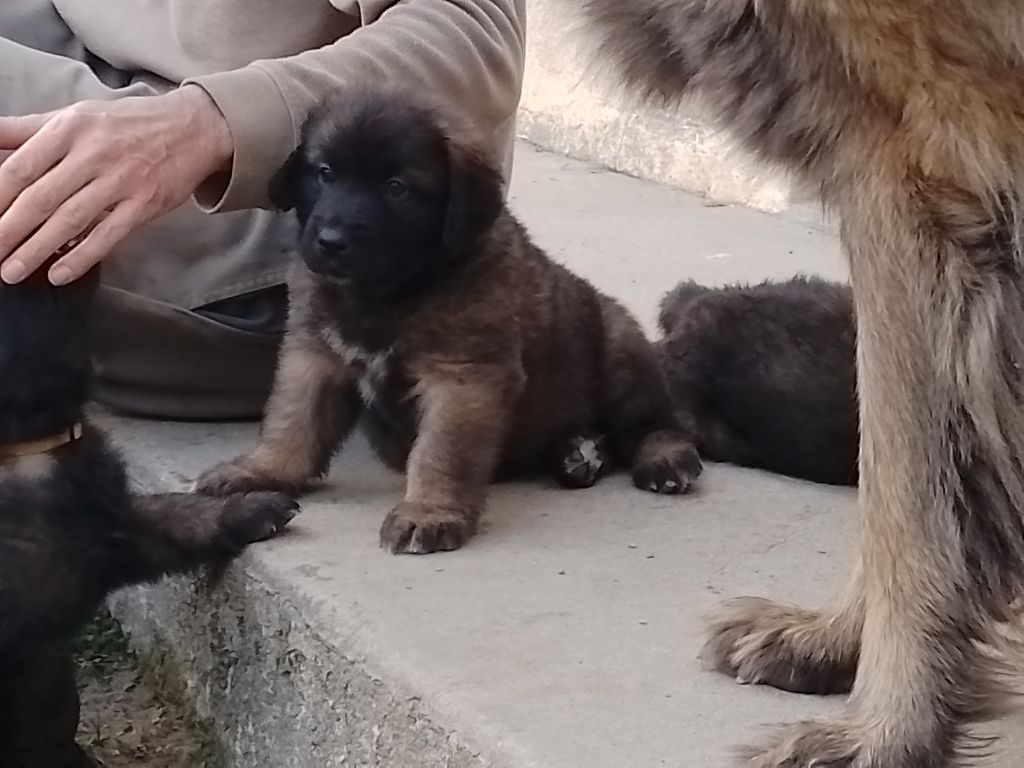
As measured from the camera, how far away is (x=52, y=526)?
78.5 inches

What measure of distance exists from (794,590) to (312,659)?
684 mm

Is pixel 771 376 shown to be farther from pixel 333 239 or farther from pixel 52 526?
pixel 52 526

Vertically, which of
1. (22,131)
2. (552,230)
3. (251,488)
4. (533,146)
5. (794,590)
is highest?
(22,131)

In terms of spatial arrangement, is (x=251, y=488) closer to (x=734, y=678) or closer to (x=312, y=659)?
(x=312, y=659)

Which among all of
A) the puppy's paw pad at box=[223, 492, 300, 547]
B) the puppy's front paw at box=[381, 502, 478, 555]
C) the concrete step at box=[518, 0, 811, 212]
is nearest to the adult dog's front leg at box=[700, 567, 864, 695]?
the puppy's front paw at box=[381, 502, 478, 555]

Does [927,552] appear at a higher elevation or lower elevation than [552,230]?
higher

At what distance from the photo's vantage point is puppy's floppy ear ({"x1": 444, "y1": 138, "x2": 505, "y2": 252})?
223 centimetres

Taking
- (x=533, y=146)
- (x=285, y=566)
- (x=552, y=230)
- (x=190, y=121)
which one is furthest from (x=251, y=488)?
(x=533, y=146)

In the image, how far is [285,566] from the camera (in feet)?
6.88

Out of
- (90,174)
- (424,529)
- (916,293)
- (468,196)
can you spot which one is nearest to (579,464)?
(424,529)

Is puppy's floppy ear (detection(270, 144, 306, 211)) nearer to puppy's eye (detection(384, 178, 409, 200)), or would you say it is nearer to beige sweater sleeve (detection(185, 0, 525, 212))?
beige sweater sleeve (detection(185, 0, 525, 212))

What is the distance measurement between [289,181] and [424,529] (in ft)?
1.98

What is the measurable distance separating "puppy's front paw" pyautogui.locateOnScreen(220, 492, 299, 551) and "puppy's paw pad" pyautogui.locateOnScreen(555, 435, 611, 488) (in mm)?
504

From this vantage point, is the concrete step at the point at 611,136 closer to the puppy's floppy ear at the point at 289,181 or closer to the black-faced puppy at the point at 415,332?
the black-faced puppy at the point at 415,332
